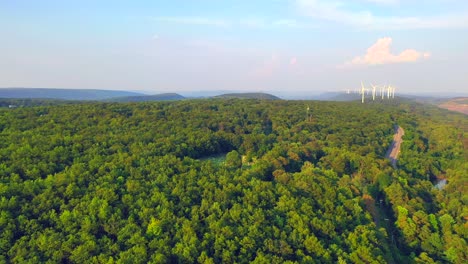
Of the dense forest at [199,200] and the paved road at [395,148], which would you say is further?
the paved road at [395,148]

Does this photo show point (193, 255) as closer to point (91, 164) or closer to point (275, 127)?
point (91, 164)

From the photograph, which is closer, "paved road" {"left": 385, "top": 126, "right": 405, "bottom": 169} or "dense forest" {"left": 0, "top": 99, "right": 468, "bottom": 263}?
"dense forest" {"left": 0, "top": 99, "right": 468, "bottom": 263}

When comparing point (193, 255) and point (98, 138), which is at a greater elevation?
point (98, 138)

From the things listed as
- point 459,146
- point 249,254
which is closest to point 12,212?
point 249,254

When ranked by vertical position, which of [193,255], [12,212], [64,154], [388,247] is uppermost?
[64,154]
